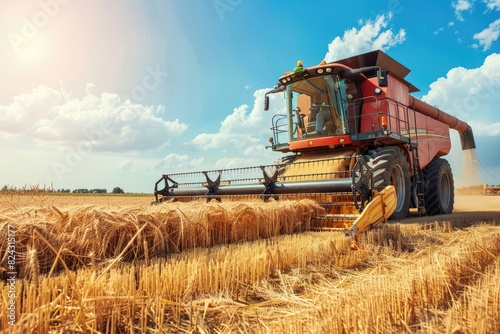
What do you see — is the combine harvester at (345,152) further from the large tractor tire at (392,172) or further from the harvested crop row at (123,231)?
the harvested crop row at (123,231)

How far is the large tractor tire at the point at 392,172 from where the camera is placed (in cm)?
534

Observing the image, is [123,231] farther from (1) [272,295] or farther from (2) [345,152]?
(2) [345,152]

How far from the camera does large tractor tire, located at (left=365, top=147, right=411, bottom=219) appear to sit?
210 inches

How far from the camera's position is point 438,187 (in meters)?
8.30

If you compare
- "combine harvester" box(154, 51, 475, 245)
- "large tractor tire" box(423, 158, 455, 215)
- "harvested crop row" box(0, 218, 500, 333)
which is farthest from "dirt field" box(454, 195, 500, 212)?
"harvested crop row" box(0, 218, 500, 333)

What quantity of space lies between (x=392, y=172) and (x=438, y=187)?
2.82 m

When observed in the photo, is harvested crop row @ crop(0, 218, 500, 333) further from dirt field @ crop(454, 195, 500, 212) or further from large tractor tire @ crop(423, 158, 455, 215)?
dirt field @ crop(454, 195, 500, 212)

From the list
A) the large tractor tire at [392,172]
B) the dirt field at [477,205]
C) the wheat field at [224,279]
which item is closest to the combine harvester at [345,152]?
the large tractor tire at [392,172]

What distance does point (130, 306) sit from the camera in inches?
67.3

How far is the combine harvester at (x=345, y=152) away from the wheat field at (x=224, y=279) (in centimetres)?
110

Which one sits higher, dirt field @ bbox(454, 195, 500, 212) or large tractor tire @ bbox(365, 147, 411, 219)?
large tractor tire @ bbox(365, 147, 411, 219)

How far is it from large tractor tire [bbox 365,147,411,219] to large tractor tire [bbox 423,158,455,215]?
2195mm

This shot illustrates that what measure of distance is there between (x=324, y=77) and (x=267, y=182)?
2305 millimetres

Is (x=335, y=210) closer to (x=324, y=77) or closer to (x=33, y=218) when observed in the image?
(x=324, y=77)
